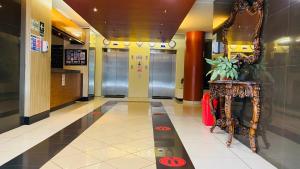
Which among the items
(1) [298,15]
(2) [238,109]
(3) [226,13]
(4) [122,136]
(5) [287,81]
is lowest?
(4) [122,136]

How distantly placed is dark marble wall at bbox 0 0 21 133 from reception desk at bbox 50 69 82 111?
205cm

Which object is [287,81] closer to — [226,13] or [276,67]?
[276,67]

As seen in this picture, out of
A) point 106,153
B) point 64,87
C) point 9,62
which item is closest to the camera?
point 106,153

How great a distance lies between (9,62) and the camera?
15.3ft

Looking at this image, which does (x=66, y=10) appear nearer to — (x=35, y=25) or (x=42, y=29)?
(x=42, y=29)

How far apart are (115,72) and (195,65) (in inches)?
163

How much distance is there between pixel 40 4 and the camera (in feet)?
18.1

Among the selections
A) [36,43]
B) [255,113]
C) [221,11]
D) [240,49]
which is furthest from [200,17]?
[255,113]

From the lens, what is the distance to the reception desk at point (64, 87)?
711 cm

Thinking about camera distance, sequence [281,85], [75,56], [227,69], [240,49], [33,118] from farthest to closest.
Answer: [75,56], [33,118], [240,49], [227,69], [281,85]

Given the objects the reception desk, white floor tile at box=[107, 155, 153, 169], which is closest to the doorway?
the reception desk

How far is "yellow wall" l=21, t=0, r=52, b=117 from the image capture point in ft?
16.6

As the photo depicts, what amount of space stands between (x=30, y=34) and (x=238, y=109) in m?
4.28

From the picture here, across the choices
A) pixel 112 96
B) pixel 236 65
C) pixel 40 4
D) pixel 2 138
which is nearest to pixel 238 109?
pixel 236 65
